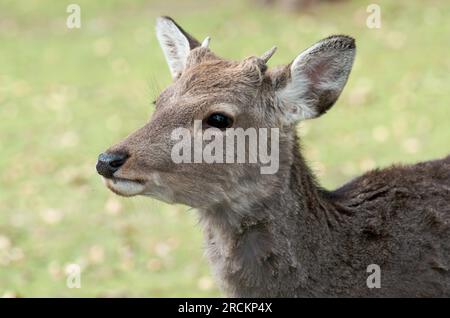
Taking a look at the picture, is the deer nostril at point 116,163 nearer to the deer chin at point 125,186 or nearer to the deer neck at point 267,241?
the deer chin at point 125,186

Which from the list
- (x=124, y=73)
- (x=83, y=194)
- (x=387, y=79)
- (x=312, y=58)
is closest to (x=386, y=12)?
(x=387, y=79)

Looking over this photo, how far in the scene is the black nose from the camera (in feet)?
16.5

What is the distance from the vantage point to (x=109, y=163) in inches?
198

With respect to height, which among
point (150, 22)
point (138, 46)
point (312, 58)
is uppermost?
point (150, 22)

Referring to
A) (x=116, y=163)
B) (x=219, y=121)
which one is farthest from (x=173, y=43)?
(x=116, y=163)

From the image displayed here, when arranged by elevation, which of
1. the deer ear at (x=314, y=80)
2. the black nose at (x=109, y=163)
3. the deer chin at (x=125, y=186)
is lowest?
the deer chin at (x=125, y=186)

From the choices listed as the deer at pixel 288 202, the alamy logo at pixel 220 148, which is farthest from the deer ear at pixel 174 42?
the alamy logo at pixel 220 148

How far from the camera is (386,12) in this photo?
19016 millimetres

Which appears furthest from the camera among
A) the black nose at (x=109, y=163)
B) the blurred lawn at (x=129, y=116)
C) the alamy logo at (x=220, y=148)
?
the blurred lawn at (x=129, y=116)

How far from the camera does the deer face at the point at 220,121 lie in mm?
5207

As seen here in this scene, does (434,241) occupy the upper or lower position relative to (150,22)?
lower

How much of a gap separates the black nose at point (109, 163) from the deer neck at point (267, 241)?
2.25ft
